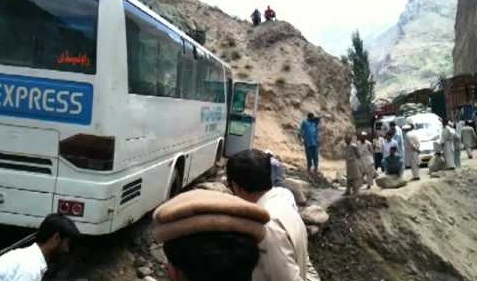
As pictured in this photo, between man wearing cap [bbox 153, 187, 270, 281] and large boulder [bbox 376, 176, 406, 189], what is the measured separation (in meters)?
12.7

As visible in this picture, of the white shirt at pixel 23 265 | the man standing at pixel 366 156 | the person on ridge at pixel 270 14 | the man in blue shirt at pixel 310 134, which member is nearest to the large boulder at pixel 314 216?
the man standing at pixel 366 156

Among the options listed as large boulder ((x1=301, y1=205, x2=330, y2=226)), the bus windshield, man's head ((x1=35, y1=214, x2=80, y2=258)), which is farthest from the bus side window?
large boulder ((x1=301, y1=205, x2=330, y2=226))

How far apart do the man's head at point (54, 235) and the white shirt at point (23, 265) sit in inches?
9.3

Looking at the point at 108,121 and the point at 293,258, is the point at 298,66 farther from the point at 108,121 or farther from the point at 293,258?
the point at 293,258

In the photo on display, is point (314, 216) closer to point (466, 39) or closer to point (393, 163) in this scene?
point (393, 163)

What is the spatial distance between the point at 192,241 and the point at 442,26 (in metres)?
157

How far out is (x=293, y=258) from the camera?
2701 mm

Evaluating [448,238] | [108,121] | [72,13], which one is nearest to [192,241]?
[108,121]

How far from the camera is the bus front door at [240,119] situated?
15695mm

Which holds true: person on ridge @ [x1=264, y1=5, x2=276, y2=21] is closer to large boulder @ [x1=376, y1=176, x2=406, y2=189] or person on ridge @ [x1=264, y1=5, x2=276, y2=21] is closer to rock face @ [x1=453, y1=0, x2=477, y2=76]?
large boulder @ [x1=376, y1=176, x2=406, y2=189]

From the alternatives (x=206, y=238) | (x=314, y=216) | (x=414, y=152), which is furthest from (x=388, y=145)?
(x=206, y=238)

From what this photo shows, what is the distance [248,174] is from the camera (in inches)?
117

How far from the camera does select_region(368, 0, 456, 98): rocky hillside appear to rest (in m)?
113

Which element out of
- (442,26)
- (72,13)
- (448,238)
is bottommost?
(448,238)
